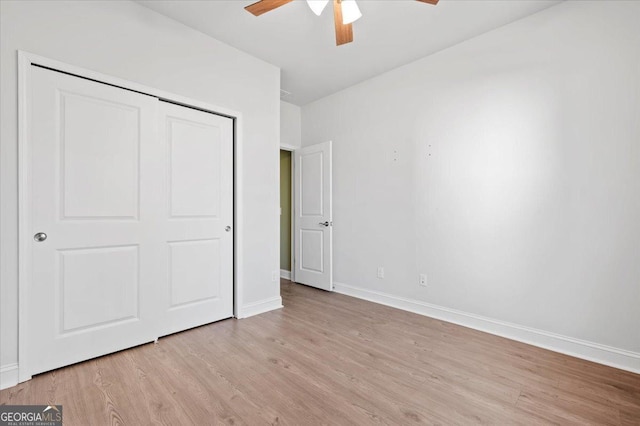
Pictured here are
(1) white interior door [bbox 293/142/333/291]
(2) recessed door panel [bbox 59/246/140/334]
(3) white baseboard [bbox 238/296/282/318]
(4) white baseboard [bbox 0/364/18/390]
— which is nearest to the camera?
(4) white baseboard [bbox 0/364/18/390]

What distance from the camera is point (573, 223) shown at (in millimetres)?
2357

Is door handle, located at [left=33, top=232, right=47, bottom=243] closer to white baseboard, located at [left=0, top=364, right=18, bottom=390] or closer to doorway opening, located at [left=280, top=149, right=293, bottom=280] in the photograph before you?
white baseboard, located at [left=0, top=364, right=18, bottom=390]

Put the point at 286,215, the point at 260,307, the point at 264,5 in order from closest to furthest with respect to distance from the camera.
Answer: the point at 264,5, the point at 260,307, the point at 286,215

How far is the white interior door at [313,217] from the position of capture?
418 cm

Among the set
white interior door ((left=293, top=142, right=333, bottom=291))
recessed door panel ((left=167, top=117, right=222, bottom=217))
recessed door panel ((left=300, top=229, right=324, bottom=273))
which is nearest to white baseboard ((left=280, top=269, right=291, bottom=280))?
white interior door ((left=293, top=142, right=333, bottom=291))

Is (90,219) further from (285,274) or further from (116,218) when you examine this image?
(285,274)

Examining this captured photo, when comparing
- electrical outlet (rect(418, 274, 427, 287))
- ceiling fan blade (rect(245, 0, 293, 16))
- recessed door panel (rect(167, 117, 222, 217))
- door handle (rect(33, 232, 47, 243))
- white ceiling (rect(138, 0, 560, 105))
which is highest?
white ceiling (rect(138, 0, 560, 105))

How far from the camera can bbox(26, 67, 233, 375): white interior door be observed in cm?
201

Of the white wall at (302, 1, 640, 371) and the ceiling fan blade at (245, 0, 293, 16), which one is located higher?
the ceiling fan blade at (245, 0, 293, 16)

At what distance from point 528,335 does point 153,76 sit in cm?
387

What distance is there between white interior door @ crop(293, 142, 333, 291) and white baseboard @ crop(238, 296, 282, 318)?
37.9 inches

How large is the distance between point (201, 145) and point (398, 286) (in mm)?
2624

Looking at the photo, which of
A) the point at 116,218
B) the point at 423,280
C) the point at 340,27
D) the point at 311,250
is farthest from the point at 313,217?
the point at 340,27

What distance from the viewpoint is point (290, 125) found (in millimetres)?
4590
